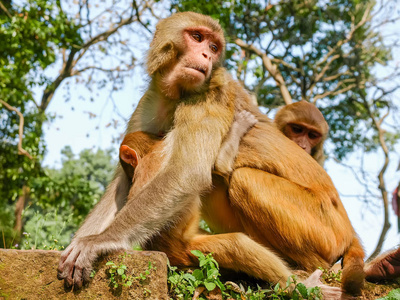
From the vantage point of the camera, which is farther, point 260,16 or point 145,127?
point 260,16

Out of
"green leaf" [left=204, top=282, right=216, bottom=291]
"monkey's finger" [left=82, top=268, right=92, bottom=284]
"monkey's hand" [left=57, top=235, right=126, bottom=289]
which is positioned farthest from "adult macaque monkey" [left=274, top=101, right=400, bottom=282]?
"monkey's finger" [left=82, top=268, right=92, bottom=284]

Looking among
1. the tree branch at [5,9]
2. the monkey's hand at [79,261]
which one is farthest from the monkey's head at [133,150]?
the tree branch at [5,9]

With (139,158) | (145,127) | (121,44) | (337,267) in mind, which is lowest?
(337,267)

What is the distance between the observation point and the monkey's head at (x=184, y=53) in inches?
162

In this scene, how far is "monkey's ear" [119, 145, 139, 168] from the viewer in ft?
12.6

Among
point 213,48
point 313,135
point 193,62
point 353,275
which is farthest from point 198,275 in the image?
point 313,135

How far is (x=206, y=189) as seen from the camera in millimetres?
3750

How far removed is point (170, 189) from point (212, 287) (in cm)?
85

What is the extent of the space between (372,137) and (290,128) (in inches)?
525

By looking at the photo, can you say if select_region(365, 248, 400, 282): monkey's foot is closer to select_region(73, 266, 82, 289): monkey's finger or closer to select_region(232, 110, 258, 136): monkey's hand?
select_region(232, 110, 258, 136): monkey's hand

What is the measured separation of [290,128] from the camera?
587 centimetres

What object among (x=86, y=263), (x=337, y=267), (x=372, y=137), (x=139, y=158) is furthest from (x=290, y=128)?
(x=372, y=137)

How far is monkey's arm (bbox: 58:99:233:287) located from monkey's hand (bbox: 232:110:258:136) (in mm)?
211

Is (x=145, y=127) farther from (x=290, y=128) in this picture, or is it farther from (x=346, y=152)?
(x=346, y=152)
